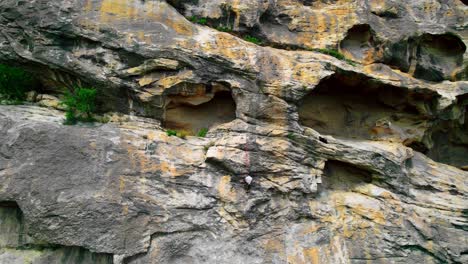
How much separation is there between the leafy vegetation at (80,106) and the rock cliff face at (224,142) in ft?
1.45

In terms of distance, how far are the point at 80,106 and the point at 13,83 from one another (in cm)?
239

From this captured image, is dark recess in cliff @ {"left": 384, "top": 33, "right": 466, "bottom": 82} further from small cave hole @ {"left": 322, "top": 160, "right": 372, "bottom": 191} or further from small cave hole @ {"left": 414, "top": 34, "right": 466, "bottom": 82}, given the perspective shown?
small cave hole @ {"left": 322, "top": 160, "right": 372, "bottom": 191}

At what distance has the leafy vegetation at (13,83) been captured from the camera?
10.1m

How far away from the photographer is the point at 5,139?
8562 millimetres

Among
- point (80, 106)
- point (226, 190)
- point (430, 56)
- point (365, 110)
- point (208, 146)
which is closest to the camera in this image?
point (226, 190)

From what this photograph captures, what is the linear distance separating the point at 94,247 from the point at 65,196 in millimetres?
1388

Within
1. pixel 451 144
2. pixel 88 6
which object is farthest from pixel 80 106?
pixel 451 144

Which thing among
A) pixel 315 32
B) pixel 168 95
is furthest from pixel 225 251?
pixel 315 32

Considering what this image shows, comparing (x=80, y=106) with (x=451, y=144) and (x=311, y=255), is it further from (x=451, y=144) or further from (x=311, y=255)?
(x=451, y=144)

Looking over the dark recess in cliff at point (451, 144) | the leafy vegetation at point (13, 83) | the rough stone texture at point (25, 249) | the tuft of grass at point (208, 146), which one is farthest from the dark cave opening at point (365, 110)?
the leafy vegetation at point (13, 83)

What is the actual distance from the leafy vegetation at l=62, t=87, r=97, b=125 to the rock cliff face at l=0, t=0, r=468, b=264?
44 centimetres

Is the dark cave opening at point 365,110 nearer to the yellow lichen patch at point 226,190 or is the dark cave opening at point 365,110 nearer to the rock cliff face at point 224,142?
the rock cliff face at point 224,142

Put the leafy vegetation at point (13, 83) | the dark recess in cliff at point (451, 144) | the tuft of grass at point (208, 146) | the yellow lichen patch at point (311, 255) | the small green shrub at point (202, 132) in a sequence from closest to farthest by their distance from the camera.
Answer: the yellow lichen patch at point (311, 255) < the tuft of grass at point (208, 146) < the leafy vegetation at point (13, 83) < the small green shrub at point (202, 132) < the dark recess in cliff at point (451, 144)

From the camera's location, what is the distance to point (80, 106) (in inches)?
387
